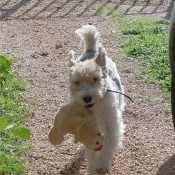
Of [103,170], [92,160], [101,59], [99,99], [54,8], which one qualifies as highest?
[101,59]

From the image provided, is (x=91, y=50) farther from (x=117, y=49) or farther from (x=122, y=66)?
(x=117, y=49)

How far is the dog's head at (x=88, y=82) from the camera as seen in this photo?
3.99 meters

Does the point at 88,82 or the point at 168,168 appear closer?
the point at 88,82

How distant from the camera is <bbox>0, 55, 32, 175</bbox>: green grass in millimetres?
4129

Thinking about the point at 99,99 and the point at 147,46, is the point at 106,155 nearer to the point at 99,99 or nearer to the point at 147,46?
the point at 99,99

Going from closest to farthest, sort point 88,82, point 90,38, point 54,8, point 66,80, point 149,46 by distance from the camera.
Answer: point 88,82, point 90,38, point 66,80, point 149,46, point 54,8

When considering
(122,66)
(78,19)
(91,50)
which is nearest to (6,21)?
(78,19)

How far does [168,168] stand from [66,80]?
10.4 feet

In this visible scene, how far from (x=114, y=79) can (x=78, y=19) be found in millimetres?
7063

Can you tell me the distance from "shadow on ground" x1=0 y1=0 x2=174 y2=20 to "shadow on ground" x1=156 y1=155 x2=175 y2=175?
7.34m

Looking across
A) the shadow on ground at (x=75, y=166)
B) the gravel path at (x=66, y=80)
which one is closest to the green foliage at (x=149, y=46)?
the gravel path at (x=66, y=80)

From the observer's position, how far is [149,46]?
347 inches

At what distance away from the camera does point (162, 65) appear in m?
7.70

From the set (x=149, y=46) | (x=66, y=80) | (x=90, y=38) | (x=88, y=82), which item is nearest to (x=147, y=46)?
(x=149, y=46)
